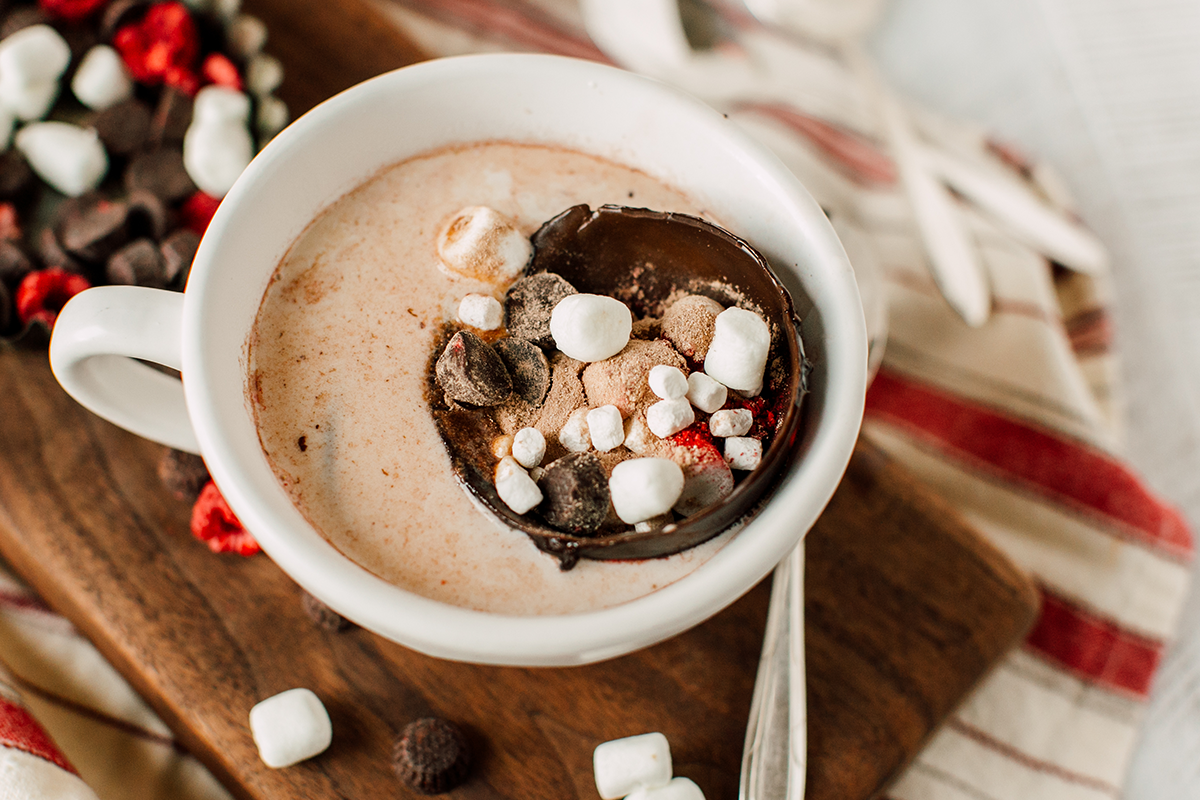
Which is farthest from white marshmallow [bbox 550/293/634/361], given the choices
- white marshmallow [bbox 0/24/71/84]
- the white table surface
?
the white table surface

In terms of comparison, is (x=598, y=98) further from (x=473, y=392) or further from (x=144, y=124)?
(x=144, y=124)

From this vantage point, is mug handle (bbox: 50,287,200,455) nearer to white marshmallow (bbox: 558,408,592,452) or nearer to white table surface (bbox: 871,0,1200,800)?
white marshmallow (bbox: 558,408,592,452)

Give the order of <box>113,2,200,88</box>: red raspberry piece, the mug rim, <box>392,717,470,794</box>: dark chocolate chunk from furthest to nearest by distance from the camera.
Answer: <box>113,2,200,88</box>: red raspberry piece < <box>392,717,470,794</box>: dark chocolate chunk < the mug rim

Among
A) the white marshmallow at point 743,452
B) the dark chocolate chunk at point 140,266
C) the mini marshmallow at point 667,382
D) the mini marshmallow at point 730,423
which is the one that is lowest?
the dark chocolate chunk at point 140,266

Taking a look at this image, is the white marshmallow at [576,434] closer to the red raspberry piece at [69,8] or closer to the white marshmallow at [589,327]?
the white marshmallow at [589,327]

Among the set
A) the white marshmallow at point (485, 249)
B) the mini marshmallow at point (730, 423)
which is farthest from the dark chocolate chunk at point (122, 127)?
the mini marshmallow at point (730, 423)

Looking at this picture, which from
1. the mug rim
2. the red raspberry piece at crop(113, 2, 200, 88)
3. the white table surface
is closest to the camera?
the mug rim

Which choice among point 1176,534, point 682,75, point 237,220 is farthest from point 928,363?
point 237,220

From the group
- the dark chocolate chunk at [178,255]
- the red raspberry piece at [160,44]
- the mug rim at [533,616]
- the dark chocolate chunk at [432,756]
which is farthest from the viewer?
the red raspberry piece at [160,44]
